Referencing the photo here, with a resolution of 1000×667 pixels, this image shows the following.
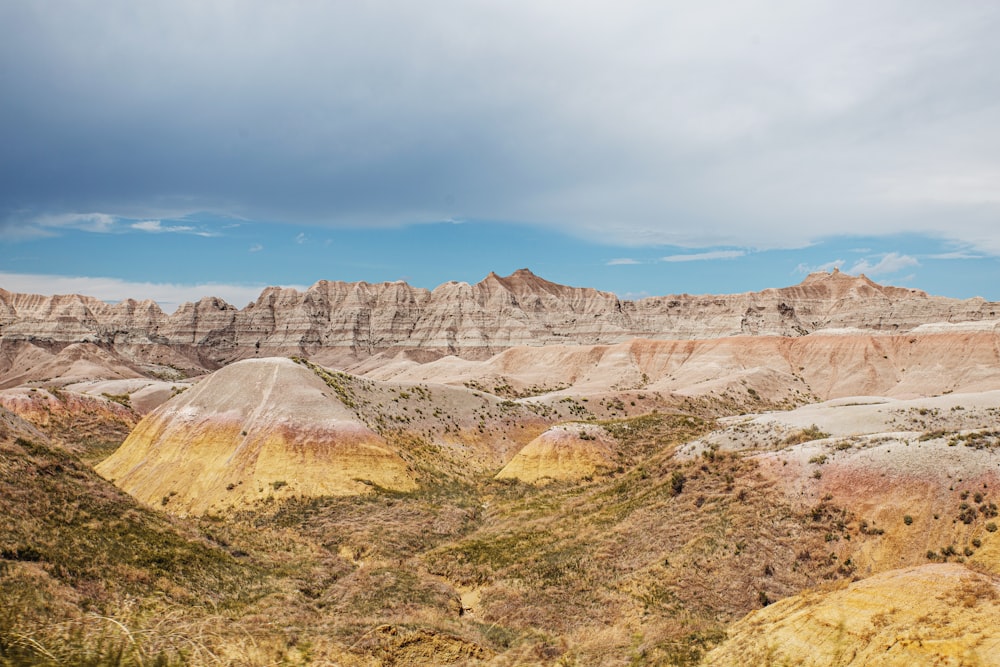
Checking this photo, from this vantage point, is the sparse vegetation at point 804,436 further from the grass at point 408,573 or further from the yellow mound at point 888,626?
the yellow mound at point 888,626

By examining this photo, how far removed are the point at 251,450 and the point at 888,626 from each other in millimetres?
40521

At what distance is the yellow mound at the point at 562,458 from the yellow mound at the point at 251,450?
9085 mm

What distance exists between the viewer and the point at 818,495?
2469 centimetres

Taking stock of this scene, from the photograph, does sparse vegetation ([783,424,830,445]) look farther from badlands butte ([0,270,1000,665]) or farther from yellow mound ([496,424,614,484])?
yellow mound ([496,424,614,484])

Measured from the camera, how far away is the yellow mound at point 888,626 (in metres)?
12.4

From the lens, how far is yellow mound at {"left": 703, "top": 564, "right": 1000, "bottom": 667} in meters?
12.4

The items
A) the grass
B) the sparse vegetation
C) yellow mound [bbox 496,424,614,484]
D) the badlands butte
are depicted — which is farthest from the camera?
yellow mound [bbox 496,424,614,484]

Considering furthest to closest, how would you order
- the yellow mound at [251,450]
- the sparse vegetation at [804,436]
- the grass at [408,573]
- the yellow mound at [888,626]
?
1. the yellow mound at [251,450]
2. the sparse vegetation at [804,436]
3. the grass at [408,573]
4. the yellow mound at [888,626]

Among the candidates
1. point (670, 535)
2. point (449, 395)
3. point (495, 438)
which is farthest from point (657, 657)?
point (449, 395)

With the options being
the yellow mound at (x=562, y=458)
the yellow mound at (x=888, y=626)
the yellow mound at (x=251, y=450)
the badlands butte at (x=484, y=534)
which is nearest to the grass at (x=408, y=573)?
the badlands butte at (x=484, y=534)

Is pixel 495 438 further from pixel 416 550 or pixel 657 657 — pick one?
pixel 657 657

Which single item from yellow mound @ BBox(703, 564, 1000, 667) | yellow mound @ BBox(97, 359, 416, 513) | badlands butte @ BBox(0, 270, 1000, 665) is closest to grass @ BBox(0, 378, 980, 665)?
badlands butte @ BBox(0, 270, 1000, 665)

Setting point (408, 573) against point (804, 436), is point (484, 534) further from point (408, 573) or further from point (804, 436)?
point (804, 436)

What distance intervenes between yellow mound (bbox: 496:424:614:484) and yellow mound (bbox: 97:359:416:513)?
358 inches
